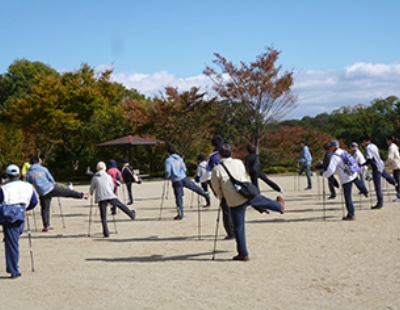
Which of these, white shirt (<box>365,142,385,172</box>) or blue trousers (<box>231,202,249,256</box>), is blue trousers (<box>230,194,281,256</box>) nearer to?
blue trousers (<box>231,202,249,256</box>)

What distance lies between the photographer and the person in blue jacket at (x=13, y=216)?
7172mm

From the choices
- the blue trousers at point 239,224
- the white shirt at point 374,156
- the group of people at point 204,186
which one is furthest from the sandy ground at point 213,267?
the white shirt at point 374,156

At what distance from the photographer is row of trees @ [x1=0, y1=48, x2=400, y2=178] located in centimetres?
3422

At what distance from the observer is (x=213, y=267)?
24.5 ft

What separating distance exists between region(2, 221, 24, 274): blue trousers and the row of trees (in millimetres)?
25648

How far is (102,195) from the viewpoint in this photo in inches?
415

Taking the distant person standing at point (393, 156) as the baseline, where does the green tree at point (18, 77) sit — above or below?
above

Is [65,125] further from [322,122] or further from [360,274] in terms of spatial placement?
[322,122]

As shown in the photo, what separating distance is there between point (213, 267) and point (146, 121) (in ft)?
92.6

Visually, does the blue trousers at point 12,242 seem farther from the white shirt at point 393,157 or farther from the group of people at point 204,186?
the white shirt at point 393,157

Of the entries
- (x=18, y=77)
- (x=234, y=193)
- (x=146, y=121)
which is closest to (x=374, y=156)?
(x=234, y=193)

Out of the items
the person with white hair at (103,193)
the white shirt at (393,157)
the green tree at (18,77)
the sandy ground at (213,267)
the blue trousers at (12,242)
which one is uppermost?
the green tree at (18,77)

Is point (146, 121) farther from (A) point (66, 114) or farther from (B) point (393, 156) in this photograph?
(B) point (393, 156)

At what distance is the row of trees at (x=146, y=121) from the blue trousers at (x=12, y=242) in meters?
25.6
